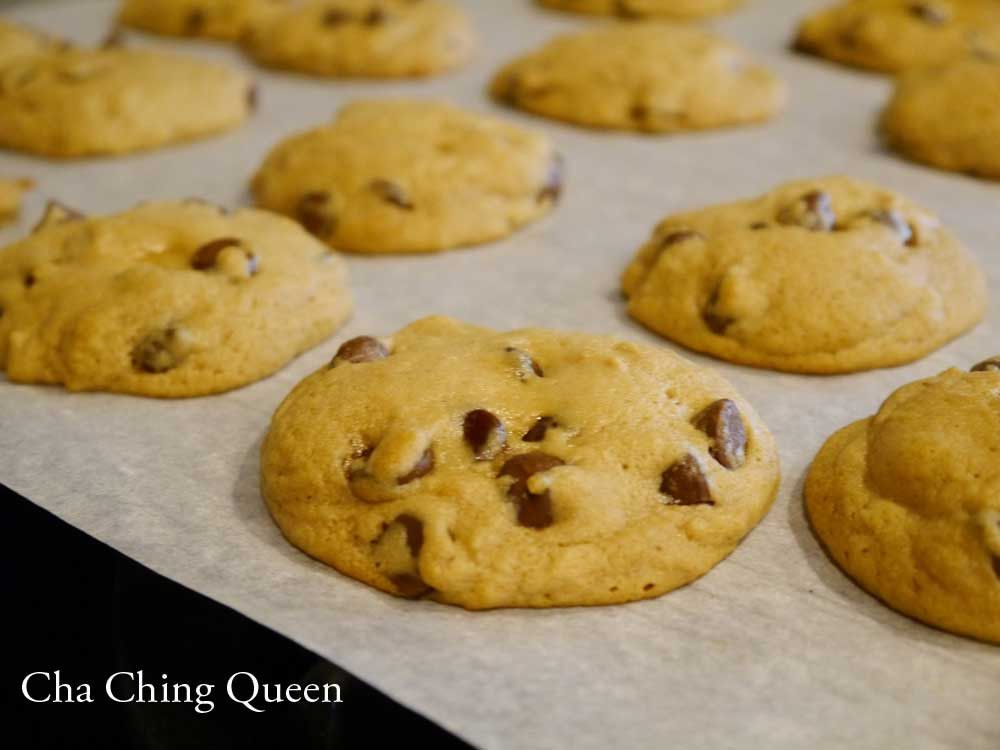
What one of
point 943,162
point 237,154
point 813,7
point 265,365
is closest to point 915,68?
point 943,162

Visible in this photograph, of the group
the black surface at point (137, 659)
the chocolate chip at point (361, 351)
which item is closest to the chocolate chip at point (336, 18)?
the chocolate chip at point (361, 351)

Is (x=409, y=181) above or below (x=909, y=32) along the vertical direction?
below

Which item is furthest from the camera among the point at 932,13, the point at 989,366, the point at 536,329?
the point at 932,13

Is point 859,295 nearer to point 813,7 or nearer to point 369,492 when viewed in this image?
point 369,492

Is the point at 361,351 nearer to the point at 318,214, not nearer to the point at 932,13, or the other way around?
the point at 318,214

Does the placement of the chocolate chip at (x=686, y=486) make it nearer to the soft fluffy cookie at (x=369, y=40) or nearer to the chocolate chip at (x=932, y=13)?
the soft fluffy cookie at (x=369, y=40)

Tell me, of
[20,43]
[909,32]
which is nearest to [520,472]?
[909,32]
